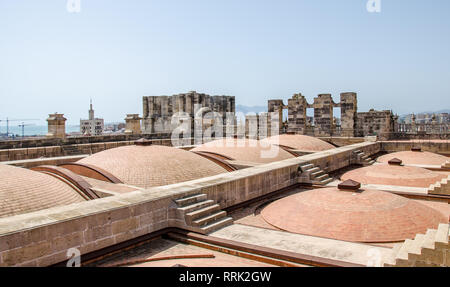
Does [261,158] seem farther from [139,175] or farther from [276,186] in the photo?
[139,175]

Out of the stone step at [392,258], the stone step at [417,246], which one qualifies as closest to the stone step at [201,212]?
the stone step at [392,258]

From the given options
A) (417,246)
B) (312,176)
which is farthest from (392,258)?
(312,176)

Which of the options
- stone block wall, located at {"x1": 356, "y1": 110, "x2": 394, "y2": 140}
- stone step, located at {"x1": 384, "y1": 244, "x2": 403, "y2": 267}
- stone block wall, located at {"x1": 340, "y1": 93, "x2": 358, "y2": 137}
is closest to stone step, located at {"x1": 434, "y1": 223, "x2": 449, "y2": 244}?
stone step, located at {"x1": 384, "y1": 244, "x2": 403, "y2": 267}

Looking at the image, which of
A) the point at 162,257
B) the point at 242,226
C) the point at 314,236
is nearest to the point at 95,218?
the point at 162,257

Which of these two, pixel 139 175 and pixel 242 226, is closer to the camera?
pixel 242 226

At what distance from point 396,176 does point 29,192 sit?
35.9 feet

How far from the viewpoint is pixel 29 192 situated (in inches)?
288

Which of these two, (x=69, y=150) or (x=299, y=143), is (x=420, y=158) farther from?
(x=69, y=150)

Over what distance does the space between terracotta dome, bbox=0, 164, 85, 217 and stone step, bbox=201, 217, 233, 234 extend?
2863 mm

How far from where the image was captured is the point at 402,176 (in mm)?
12906

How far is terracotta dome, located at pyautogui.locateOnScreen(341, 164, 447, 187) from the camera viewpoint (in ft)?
41.3

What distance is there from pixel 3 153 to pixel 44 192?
8.15 meters

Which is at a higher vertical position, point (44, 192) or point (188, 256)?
point (44, 192)
